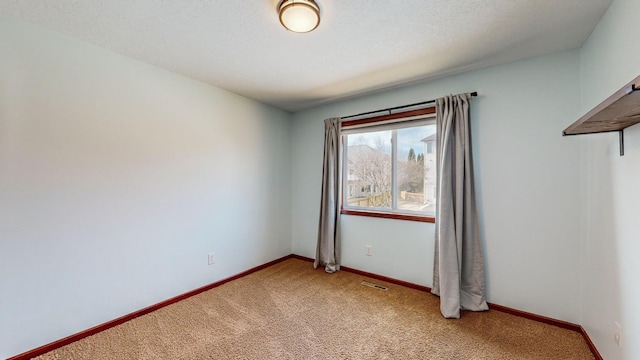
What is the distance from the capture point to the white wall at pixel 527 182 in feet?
6.89

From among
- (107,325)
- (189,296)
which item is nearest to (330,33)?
(189,296)

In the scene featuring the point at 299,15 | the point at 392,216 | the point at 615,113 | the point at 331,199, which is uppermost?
the point at 299,15

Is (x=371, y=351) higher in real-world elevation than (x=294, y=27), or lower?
lower

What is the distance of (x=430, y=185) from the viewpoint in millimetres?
2861

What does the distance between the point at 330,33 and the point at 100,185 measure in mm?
2225

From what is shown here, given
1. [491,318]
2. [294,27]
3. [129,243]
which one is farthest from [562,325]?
[129,243]

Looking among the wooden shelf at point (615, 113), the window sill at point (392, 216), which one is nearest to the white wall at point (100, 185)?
the window sill at point (392, 216)

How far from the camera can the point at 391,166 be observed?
316 cm

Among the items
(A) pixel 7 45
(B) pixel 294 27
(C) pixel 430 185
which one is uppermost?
(B) pixel 294 27

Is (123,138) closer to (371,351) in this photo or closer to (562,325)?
(371,351)

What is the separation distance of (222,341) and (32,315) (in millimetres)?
1327

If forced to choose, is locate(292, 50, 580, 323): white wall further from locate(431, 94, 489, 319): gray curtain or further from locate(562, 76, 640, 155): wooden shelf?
locate(562, 76, 640, 155): wooden shelf

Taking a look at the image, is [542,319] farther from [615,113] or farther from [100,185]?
[100,185]

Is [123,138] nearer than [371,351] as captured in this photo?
No
